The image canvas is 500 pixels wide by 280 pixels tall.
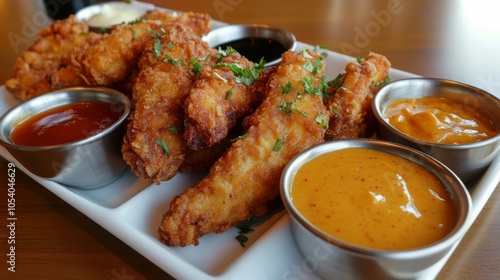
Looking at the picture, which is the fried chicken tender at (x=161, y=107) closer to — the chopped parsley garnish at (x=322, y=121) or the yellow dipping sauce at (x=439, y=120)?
the chopped parsley garnish at (x=322, y=121)

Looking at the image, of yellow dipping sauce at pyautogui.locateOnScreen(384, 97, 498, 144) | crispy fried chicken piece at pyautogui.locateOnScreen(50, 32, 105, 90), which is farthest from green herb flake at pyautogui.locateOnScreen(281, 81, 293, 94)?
crispy fried chicken piece at pyautogui.locateOnScreen(50, 32, 105, 90)

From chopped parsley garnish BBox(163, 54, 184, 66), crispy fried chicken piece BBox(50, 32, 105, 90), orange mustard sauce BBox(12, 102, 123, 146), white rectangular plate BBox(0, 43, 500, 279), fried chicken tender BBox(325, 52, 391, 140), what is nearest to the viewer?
white rectangular plate BBox(0, 43, 500, 279)

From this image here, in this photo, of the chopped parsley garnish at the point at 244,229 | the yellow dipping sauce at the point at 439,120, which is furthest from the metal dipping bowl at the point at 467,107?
the chopped parsley garnish at the point at 244,229

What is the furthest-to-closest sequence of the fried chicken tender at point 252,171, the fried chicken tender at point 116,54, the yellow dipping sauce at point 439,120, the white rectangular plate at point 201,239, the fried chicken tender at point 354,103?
the fried chicken tender at point 116,54, the fried chicken tender at point 354,103, the yellow dipping sauce at point 439,120, the fried chicken tender at point 252,171, the white rectangular plate at point 201,239

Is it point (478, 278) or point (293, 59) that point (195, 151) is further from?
point (478, 278)

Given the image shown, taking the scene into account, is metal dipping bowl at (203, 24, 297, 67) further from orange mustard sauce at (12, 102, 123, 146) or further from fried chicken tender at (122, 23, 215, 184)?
orange mustard sauce at (12, 102, 123, 146)

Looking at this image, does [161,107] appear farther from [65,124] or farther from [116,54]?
[116,54]
